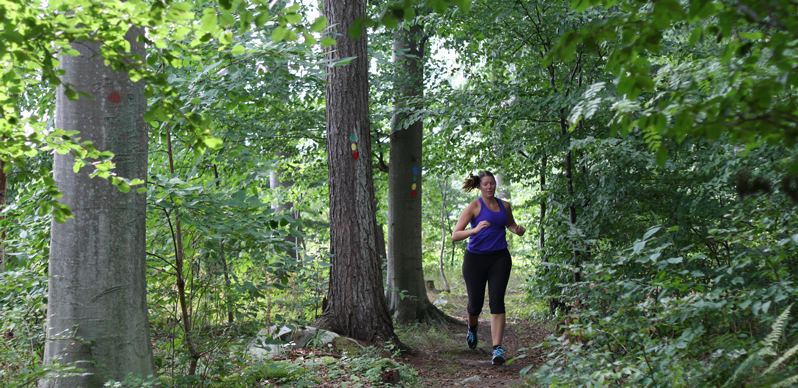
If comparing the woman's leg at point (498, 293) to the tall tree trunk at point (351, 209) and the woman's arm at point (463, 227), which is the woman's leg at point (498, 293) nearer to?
the woman's arm at point (463, 227)

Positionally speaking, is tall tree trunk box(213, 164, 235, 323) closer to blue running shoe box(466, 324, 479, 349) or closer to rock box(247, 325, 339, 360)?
rock box(247, 325, 339, 360)

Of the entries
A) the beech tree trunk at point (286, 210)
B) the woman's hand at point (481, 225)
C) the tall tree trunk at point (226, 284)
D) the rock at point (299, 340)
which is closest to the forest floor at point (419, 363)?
the rock at point (299, 340)

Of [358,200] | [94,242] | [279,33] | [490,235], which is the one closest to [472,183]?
[490,235]

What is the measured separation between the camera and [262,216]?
3.63 meters

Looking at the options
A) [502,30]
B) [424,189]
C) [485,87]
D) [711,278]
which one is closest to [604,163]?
[711,278]

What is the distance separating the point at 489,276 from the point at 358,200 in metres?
1.79

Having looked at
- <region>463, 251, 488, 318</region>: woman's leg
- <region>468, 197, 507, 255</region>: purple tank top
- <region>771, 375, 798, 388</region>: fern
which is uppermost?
Answer: <region>468, 197, 507, 255</region>: purple tank top

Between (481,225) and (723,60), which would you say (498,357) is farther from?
(723,60)

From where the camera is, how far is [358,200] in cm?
567

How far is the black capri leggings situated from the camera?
5.69m

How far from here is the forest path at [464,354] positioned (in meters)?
4.98

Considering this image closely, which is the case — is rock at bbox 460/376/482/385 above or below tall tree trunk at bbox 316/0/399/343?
below

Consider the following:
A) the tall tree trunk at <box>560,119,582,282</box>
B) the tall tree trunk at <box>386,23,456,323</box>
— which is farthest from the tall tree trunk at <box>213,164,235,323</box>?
the tall tree trunk at <box>386,23,456,323</box>

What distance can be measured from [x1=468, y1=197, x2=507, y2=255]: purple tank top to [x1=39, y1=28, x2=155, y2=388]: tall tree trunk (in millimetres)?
3749
